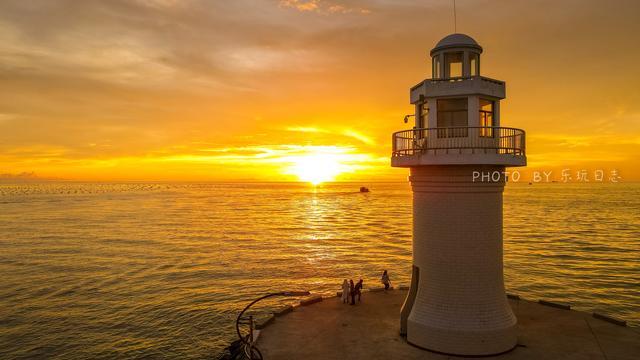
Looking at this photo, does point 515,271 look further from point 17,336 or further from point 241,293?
point 17,336

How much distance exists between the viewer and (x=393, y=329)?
1898 cm

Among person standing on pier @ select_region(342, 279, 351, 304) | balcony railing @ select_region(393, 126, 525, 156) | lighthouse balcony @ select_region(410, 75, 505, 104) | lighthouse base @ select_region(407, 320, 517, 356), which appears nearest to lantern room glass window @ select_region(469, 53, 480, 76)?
lighthouse balcony @ select_region(410, 75, 505, 104)

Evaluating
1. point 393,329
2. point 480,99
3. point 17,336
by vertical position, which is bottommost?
point 17,336

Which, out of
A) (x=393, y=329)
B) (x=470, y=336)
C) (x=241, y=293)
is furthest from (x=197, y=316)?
(x=470, y=336)

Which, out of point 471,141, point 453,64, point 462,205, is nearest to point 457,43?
point 453,64

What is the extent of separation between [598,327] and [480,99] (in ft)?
36.4

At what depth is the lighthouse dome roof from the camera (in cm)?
1718

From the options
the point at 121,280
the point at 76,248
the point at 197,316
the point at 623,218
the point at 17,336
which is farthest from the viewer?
the point at 623,218

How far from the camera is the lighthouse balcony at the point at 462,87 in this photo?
54.6ft

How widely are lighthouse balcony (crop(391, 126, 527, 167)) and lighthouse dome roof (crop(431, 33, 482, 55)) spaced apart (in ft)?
10.6

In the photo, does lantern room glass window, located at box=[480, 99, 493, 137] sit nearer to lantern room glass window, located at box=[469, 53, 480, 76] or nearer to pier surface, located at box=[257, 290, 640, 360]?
lantern room glass window, located at box=[469, 53, 480, 76]

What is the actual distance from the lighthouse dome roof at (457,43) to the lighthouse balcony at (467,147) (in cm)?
324

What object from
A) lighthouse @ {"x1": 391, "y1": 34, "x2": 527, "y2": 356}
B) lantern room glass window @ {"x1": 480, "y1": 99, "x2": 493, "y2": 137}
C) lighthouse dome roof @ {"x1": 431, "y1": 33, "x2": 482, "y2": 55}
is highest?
lighthouse dome roof @ {"x1": 431, "y1": 33, "x2": 482, "y2": 55}

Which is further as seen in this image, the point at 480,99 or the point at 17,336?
the point at 17,336
